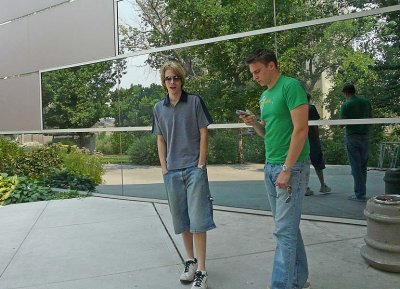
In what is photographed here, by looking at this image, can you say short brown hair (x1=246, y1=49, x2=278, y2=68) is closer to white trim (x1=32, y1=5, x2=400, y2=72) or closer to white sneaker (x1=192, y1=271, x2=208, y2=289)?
white sneaker (x1=192, y1=271, x2=208, y2=289)

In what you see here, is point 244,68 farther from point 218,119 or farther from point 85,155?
point 85,155

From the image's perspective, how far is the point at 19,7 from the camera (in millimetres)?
8609

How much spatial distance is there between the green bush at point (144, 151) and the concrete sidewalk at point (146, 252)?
113 centimetres

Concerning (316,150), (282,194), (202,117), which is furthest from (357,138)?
(282,194)

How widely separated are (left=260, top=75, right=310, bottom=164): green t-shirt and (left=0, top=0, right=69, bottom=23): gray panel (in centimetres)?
659

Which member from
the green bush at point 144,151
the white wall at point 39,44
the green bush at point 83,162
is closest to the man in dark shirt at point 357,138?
the green bush at point 144,151

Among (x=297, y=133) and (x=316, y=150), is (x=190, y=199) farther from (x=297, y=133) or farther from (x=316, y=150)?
(x=316, y=150)

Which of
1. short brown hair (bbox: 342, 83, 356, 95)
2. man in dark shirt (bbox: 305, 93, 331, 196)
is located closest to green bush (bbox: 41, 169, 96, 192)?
man in dark shirt (bbox: 305, 93, 331, 196)

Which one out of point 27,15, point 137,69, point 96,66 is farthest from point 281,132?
point 27,15

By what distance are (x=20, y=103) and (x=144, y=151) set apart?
3.65 metres

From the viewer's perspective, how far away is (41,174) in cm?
849

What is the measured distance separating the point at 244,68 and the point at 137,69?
2.09m

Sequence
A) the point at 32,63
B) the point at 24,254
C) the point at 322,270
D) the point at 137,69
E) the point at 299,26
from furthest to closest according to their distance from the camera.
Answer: the point at 32,63 → the point at 137,69 → the point at 299,26 → the point at 24,254 → the point at 322,270

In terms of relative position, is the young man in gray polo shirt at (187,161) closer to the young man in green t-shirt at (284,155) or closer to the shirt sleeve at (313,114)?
the young man in green t-shirt at (284,155)
